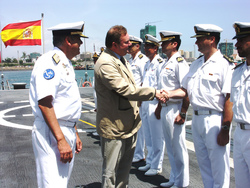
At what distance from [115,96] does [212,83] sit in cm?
126

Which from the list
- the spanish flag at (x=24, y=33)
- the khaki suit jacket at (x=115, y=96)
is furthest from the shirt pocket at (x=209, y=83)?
the spanish flag at (x=24, y=33)

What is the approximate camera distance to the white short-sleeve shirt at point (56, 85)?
7.89 feet

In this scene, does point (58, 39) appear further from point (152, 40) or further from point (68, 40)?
point (152, 40)

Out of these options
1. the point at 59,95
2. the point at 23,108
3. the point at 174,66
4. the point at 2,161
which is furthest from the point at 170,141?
the point at 23,108

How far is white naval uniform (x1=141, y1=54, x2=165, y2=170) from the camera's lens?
15.9 ft

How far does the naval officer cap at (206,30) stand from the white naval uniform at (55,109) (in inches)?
72.4

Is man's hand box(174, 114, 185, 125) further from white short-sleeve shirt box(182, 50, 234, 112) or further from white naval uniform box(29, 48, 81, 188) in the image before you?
white naval uniform box(29, 48, 81, 188)

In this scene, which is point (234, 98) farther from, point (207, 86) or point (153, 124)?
point (153, 124)

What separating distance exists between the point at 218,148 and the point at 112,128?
1.38m

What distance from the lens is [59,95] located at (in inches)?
99.3

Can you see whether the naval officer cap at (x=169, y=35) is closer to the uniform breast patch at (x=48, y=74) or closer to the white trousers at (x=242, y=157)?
the white trousers at (x=242, y=157)

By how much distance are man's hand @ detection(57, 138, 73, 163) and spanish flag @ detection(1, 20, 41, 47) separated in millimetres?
15935

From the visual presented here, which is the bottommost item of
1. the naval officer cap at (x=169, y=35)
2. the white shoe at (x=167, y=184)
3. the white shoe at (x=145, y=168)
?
the white shoe at (x=145, y=168)

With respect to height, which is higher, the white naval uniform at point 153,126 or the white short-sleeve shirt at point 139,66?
the white short-sleeve shirt at point 139,66
